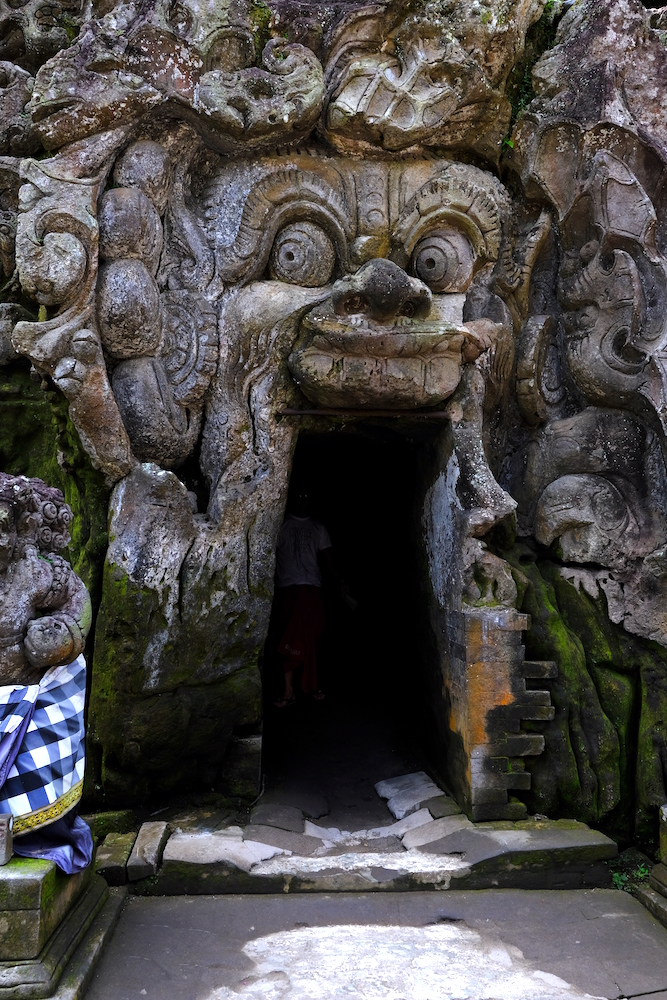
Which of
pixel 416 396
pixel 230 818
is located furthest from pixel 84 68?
pixel 230 818

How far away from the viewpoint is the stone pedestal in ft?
8.57

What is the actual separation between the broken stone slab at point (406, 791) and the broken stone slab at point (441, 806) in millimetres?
57

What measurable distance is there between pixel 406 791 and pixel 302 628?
1475mm

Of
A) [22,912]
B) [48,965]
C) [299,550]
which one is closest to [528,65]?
[299,550]

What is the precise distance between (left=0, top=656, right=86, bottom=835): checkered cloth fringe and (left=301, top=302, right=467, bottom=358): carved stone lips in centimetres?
250

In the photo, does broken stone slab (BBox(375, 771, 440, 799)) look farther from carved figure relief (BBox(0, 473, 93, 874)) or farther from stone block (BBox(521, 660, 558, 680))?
carved figure relief (BBox(0, 473, 93, 874))

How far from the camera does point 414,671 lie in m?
6.02

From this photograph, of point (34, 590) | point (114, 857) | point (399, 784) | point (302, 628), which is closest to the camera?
point (34, 590)

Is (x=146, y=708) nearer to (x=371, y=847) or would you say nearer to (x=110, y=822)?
(x=110, y=822)

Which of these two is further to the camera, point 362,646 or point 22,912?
point 362,646

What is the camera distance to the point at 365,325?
14.9 feet

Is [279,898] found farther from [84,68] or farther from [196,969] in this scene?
[84,68]

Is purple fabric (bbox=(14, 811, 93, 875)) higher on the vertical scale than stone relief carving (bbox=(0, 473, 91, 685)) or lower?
lower

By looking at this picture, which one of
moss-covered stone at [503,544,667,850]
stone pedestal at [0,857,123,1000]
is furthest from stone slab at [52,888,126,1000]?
moss-covered stone at [503,544,667,850]
